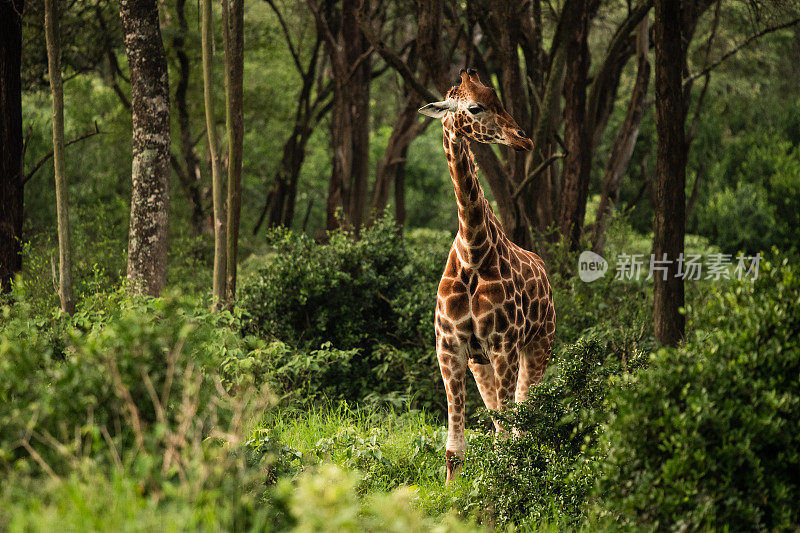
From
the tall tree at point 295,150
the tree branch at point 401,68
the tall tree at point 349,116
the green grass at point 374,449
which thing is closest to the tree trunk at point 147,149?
the green grass at point 374,449

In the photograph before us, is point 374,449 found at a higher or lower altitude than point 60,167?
lower

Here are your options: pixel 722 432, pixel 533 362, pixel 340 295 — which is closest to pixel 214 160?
pixel 340 295

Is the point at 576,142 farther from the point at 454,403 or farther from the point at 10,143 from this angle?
the point at 10,143

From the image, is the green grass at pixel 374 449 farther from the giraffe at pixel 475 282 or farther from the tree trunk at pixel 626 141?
the tree trunk at pixel 626 141

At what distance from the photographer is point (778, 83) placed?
2434 centimetres

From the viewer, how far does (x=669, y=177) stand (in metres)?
8.00

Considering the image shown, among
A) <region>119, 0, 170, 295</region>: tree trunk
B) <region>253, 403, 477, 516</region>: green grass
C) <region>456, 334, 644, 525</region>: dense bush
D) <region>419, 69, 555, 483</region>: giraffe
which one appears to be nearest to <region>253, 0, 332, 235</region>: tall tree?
<region>119, 0, 170, 295</region>: tree trunk

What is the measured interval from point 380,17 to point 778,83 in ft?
50.6

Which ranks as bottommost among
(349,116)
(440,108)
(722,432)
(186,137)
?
(722,432)

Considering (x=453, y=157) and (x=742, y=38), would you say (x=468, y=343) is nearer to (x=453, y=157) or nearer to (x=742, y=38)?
(x=453, y=157)

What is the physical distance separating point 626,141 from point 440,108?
7.78 metres

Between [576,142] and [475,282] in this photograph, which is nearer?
[475,282]

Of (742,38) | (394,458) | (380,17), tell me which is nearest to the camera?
(394,458)

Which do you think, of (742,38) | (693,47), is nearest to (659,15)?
(742,38)
